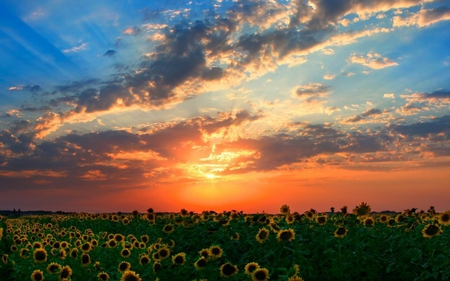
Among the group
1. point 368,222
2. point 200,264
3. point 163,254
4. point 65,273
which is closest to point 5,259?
point 65,273

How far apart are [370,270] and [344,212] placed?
383 cm

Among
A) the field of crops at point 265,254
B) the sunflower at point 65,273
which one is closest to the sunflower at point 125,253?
the field of crops at point 265,254

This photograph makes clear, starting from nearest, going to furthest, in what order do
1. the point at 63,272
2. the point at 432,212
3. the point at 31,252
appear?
the point at 63,272 → the point at 31,252 → the point at 432,212

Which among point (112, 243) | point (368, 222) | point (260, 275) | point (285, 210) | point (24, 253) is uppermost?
point (285, 210)

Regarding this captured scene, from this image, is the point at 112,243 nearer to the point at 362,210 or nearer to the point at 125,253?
the point at 125,253

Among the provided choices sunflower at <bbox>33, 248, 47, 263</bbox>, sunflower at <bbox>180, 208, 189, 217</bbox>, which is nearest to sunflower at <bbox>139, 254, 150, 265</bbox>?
sunflower at <bbox>33, 248, 47, 263</bbox>

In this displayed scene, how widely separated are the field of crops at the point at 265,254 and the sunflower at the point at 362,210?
0.02 metres

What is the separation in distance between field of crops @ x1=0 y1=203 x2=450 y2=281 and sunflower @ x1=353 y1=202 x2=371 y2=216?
0.02 meters

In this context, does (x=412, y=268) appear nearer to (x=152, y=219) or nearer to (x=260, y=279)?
(x=260, y=279)

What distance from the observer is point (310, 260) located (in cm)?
965

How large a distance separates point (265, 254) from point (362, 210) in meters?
2.63

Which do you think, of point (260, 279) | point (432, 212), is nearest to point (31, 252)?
point (260, 279)

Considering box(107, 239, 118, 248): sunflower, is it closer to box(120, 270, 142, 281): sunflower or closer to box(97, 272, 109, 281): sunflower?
box(97, 272, 109, 281): sunflower

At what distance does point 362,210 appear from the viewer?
10.7 metres
